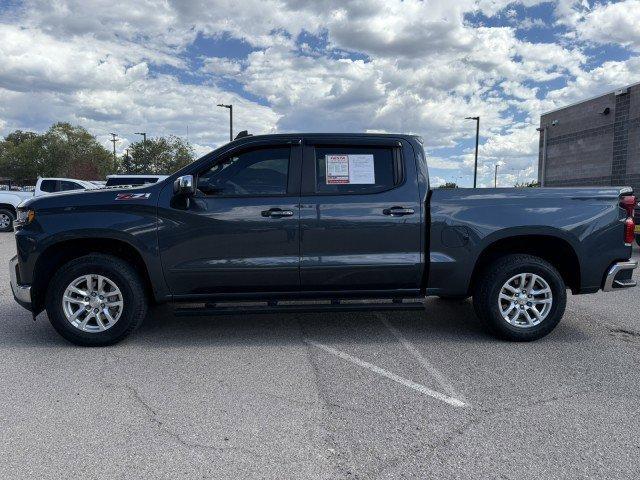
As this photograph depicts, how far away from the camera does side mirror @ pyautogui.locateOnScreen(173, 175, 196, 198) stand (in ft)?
14.5

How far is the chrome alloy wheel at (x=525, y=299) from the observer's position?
4773mm

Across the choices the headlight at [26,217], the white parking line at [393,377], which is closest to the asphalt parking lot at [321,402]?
the white parking line at [393,377]

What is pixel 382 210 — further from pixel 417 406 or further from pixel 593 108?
pixel 593 108

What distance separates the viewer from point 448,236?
15.5 ft

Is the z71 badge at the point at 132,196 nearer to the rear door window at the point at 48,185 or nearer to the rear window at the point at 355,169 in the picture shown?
the rear window at the point at 355,169

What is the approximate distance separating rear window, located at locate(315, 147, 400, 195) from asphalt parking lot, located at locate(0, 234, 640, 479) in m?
1.45

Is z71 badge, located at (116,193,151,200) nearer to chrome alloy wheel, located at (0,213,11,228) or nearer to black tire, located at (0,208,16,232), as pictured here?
black tire, located at (0,208,16,232)

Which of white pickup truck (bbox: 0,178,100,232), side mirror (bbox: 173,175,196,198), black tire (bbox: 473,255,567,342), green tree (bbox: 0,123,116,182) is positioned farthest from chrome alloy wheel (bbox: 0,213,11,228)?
green tree (bbox: 0,123,116,182)

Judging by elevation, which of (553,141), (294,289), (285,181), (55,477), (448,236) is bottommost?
(55,477)

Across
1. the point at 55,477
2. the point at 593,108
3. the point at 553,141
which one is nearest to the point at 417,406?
the point at 55,477

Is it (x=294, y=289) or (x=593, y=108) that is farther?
(x=593, y=108)

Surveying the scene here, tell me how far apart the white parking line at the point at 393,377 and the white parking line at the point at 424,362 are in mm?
79

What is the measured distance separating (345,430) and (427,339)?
6.72ft

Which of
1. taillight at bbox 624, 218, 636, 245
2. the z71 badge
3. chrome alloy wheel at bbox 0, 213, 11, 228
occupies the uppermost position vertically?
the z71 badge
